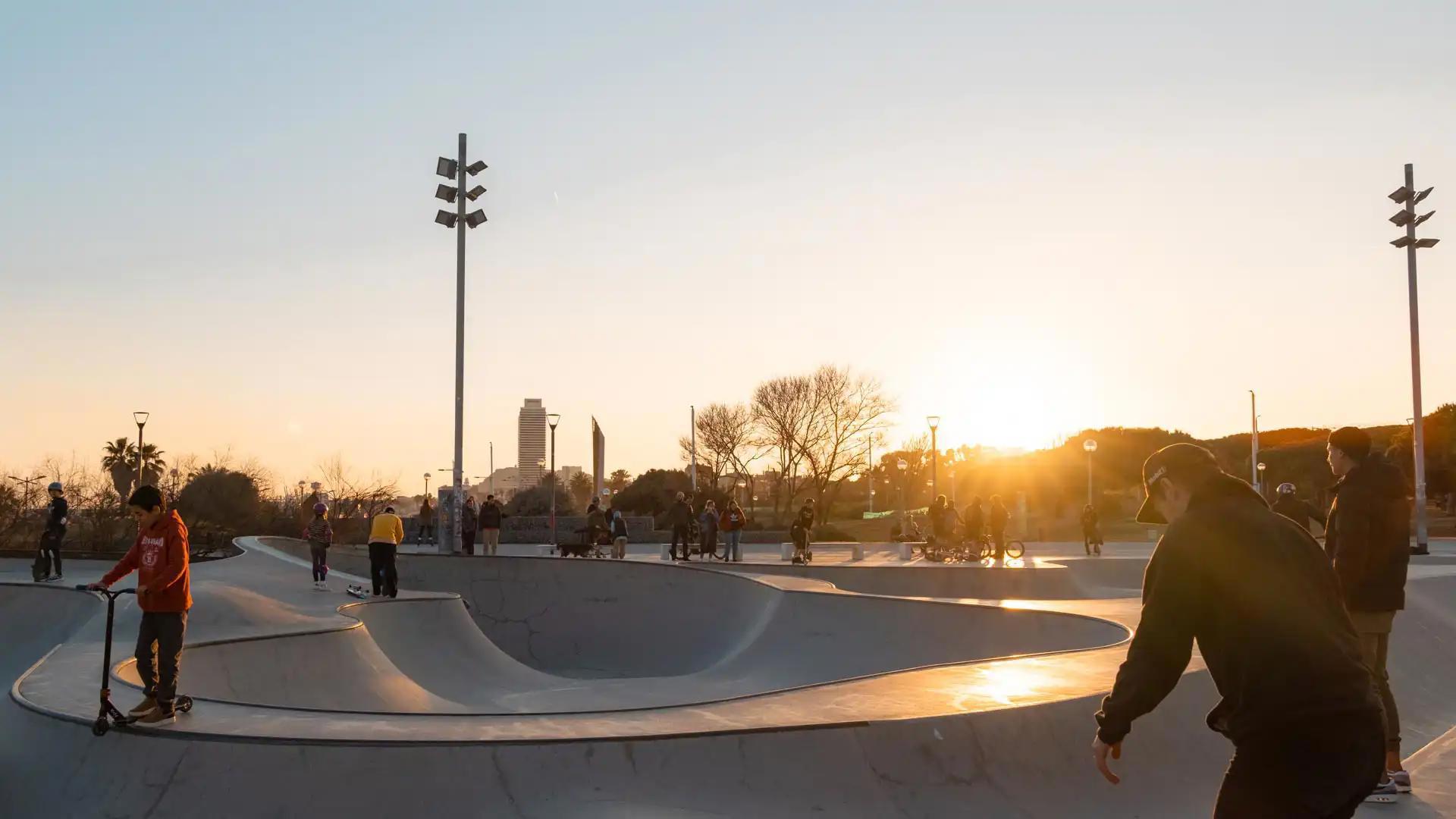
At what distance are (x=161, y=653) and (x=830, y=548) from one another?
90.2 ft

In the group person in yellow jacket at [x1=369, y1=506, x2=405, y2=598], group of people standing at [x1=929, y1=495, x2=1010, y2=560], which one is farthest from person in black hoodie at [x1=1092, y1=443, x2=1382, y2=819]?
group of people standing at [x1=929, y1=495, x2=1010, y2=560]

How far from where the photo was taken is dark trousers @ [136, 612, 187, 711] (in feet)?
20.5

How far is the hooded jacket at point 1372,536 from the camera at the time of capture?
513 centimetres

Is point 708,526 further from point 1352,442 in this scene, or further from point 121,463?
point 121,463

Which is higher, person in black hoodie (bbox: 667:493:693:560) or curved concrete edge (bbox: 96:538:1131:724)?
person in black hoodie (bbox: 667:493:693:560)

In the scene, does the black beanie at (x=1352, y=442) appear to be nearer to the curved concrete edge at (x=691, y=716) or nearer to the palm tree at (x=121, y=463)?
the curved concrete edge at (x=691, y=716)

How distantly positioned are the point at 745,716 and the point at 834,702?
75 centimetres

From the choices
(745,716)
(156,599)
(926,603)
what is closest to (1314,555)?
(745,716)

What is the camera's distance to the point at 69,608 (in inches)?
543

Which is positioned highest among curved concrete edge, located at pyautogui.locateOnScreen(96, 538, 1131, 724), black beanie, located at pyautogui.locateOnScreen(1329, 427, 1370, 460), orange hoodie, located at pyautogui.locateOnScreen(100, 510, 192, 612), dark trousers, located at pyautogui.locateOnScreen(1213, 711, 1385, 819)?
black beanie, located at pyautogui.locateOnScreen(1329, 427, 1370, 460)

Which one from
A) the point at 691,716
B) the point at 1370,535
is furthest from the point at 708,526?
the point at 1370,535

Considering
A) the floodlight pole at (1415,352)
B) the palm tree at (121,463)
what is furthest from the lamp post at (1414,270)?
the palm tree at (121,463)

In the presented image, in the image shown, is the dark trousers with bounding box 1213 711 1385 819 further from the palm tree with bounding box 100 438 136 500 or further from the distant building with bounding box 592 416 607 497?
the palm tree with bounding box 100 438 136 500

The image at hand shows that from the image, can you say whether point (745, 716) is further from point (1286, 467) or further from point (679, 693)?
point (1286, 467)
